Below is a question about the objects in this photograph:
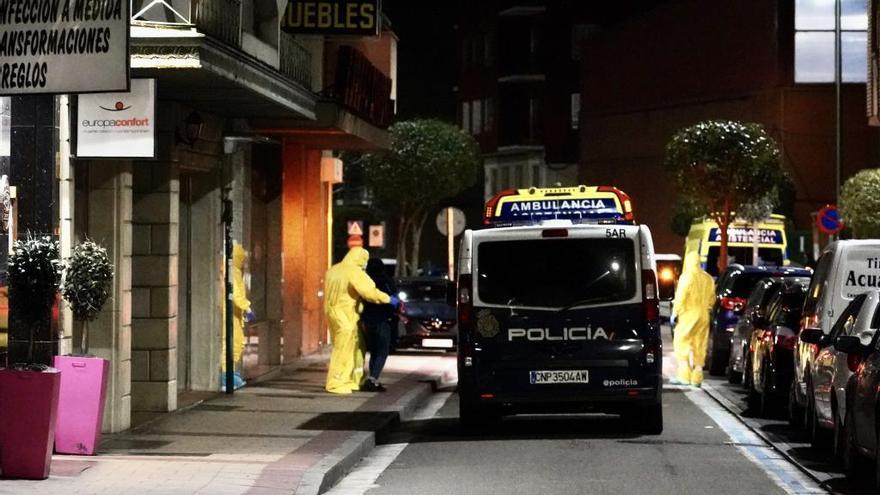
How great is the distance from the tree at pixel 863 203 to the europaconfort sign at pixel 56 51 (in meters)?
34.6

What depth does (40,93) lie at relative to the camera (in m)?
12.1

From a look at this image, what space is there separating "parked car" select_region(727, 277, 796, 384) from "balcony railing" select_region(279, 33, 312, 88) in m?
6.44

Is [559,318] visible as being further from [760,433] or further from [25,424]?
[25,424]

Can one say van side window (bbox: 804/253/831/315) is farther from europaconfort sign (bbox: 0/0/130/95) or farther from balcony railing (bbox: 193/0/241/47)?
europaconfort sign (bbox: 0/0/130/95)

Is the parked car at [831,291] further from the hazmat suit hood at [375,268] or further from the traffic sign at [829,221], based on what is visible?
the traffic sign at [829,221]

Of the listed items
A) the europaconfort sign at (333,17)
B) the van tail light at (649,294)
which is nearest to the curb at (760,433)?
the van tail light at (649,294)

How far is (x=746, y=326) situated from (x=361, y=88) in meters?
6.24

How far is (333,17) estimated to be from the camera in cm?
2467

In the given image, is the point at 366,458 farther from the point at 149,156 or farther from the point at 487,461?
the point at 149,156

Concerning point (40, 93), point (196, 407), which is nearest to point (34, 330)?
point (40, 93)

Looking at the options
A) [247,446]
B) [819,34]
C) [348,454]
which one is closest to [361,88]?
[247,446]

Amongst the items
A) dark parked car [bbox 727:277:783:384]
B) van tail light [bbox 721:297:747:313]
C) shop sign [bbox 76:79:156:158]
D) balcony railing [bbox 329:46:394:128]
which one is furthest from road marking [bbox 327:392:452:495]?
van tail light [bbox 721:297:747:313]

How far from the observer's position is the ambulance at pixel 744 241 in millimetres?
42344

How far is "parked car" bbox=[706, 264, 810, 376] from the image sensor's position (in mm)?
26875
